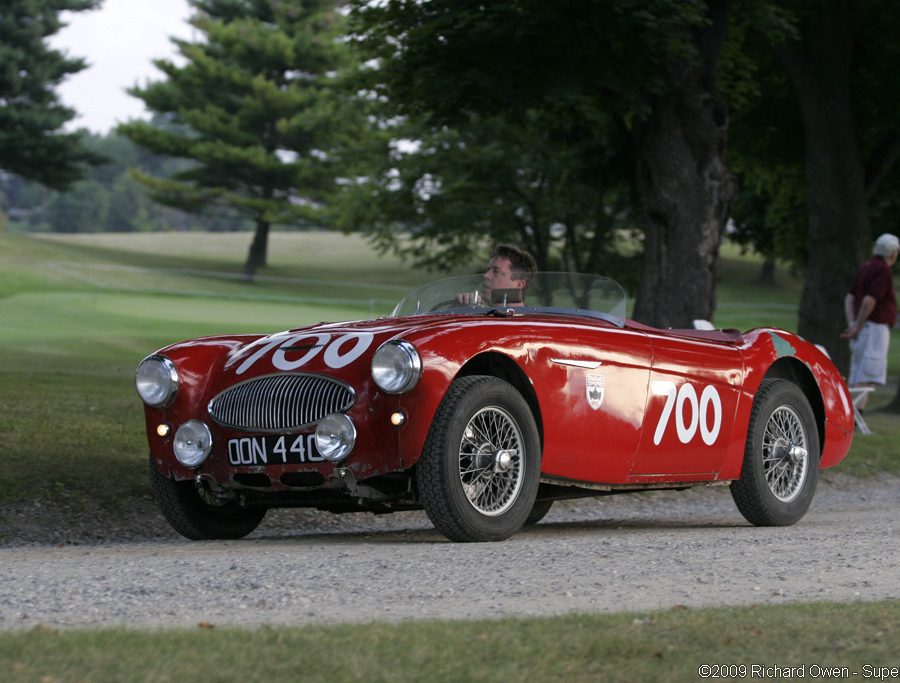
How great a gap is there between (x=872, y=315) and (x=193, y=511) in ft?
31.0

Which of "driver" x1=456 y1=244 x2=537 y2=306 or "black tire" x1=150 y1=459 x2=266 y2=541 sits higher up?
"driver" x1=456 y1=244 x2=537 y2=306

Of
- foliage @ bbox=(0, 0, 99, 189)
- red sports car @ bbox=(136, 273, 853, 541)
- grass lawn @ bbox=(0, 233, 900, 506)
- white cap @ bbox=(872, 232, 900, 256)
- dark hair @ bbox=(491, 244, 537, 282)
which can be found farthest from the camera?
foliage @ bbox=(0, 0, 99, 189)

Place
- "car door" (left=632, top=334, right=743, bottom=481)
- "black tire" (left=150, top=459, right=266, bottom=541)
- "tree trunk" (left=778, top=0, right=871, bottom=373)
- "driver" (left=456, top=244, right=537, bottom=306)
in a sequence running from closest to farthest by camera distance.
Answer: "black tire" (left=150, top=459, right=266, bottom=541) < "car door" (left=632, top=334, right=743, bottom=481) < "driver" (left=456, top=244, right=537, bottom=306) < "tree trunk" (left=778, top=0, right=871, bottom=373)

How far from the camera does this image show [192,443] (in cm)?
723

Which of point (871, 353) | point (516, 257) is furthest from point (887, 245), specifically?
point (516, 257)

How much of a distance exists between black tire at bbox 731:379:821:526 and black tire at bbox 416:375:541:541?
6.27 ft

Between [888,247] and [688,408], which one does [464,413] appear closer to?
[688,408]

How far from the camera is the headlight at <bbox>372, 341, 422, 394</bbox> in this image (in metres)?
6.61

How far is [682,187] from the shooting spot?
53.9ft

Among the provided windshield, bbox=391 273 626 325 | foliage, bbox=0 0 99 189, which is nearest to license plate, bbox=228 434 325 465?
windshield, bbox=391 273 626 325

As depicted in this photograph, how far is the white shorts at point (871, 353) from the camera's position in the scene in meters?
15.3

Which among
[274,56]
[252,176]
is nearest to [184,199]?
[252,176]
